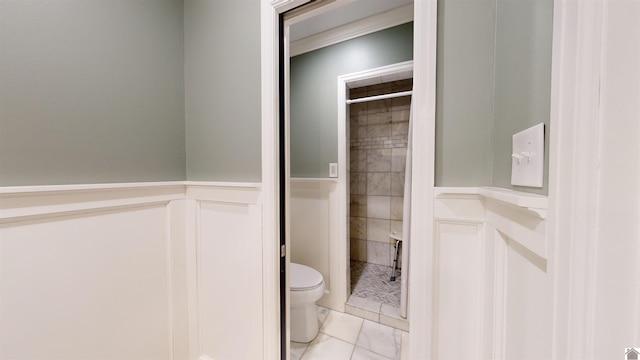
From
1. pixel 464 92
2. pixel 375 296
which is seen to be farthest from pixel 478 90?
pixel 375 296

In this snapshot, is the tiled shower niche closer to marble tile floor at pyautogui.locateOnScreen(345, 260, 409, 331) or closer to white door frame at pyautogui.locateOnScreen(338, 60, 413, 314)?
marble tile floor at pyautogui.locateOnScreen(345, 260, 409, 331)

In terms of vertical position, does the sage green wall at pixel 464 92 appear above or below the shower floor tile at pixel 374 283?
above

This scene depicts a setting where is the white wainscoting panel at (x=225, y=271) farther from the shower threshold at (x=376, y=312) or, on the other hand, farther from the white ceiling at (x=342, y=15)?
the white ceiling at (x=342, y=15)

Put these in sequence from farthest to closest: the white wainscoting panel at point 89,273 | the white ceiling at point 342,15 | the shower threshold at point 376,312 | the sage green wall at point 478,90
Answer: the shower threshold at point 376,312, the white ceiling at point 342,15, the white wainscoting panel at point 89,273, the sage green wall at point 478,90

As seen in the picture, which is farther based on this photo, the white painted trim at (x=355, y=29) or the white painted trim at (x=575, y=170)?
the white painted trim at (x=355, y=29)

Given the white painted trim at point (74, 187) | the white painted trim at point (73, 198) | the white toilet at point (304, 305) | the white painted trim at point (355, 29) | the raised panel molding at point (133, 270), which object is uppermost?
the white painted trim at point (355, 29)

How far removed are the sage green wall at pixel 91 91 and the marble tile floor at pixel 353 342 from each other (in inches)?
55.0

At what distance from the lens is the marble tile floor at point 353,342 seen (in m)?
1.49

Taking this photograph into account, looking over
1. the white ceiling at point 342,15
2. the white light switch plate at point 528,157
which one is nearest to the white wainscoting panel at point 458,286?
the white light switch plate at point 528,157

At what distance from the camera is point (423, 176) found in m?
0.75

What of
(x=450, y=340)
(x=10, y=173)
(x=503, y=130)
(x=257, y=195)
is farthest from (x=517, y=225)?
(x=10, y=173)

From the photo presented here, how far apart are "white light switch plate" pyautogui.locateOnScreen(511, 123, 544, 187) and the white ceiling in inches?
59.0

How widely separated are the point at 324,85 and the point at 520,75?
1644 mm

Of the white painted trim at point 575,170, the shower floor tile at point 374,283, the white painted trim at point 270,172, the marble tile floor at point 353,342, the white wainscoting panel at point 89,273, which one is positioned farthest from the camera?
the shower floor tile at point 374,283
